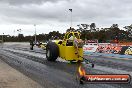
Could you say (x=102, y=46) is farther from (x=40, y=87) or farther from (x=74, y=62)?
(x=40, y=87)

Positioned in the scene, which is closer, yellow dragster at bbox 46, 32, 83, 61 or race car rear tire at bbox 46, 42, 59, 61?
yellow dragster at bbox 46, 32, 83, 61

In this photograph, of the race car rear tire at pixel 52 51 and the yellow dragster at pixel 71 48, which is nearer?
the yellow dragster at pixel 71 48

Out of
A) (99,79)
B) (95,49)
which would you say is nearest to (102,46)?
(95,49)

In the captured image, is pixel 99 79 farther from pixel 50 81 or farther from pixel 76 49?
pixel 76 49

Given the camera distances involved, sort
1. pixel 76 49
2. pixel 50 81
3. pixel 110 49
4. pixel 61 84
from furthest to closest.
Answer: pixel 110 49 < pixel 76 49 < pixel 50 81 < pixel 61 84

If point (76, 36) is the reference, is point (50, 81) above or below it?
below

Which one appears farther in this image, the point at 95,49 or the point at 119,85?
the point at 95,49

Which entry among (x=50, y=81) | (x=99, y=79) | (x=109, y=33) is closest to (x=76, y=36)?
(x=50, y=81)

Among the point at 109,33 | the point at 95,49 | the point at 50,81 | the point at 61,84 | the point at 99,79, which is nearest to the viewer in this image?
the point at 99,79

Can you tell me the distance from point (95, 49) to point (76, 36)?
14816 mm

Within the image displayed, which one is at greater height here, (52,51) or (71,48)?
(71,48)

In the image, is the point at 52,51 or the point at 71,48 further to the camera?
the point at 52,51

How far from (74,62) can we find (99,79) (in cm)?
1167

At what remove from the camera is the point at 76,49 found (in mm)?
18406
